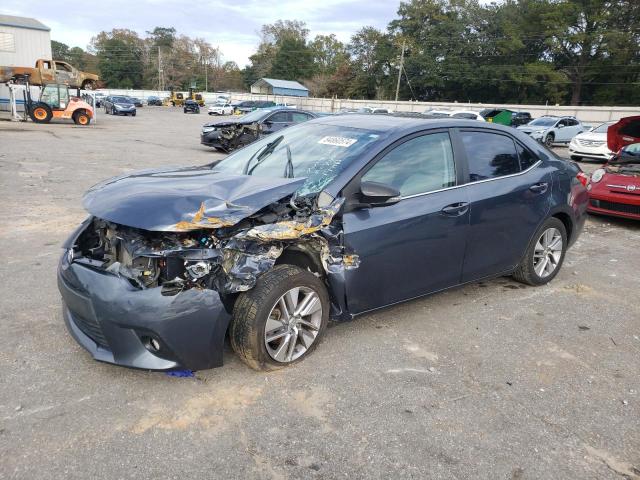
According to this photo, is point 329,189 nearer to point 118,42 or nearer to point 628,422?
point 628,422

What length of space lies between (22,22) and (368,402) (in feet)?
153

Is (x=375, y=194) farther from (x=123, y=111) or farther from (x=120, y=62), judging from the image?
(x=120, y=62)

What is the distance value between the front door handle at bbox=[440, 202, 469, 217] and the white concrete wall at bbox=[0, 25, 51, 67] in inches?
1726

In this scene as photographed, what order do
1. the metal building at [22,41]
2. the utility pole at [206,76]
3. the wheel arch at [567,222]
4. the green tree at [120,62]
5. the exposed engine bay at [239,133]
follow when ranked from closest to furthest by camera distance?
the wheel arch at [567,222] → the exposed engine bay at [239,133] → the metal building at [22,41] → the green tree at [120,62] → the utility pole at [206,76]

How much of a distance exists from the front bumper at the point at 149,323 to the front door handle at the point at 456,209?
1839 mm

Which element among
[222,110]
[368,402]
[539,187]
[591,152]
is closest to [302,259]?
[368,402]

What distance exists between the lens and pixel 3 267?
482cm

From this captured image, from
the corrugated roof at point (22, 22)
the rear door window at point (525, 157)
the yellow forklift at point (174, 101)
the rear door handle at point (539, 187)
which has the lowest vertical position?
the rear door handle at point (539, 187)

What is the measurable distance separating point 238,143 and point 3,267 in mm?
10443

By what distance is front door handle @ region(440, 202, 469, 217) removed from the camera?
3.68 m

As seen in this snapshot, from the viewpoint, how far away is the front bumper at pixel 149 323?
2.67m

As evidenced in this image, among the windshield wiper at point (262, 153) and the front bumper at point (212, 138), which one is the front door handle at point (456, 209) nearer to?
the windshield wiper at point (262, 153)

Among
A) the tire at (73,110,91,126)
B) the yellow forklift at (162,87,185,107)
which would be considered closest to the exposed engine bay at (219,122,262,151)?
the tire at (73,110,91,126)

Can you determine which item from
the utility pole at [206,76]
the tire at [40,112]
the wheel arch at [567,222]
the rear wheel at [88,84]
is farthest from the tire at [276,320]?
the utility pole at [206,76]
